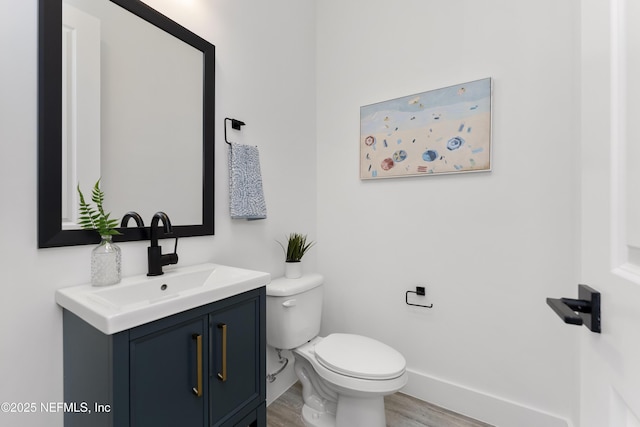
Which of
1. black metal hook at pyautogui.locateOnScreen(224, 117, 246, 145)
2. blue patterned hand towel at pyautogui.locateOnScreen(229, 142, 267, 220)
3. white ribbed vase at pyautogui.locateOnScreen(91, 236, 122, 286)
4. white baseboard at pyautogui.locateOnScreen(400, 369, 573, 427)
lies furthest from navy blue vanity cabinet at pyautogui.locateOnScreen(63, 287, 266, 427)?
white baseboard at pyautogui.locateOnScreen(400, 369, 573, 427)

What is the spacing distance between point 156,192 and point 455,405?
1893 mm

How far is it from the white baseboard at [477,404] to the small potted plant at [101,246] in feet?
5.44

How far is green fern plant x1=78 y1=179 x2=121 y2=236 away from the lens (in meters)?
0.95

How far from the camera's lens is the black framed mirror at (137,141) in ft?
2.87

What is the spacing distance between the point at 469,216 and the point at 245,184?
3.98ft

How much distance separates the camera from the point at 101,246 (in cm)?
95

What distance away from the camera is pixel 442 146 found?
62.9 inches

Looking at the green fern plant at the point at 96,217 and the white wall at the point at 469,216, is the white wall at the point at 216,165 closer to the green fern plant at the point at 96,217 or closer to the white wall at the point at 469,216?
the green fern plant at the point at 96,217

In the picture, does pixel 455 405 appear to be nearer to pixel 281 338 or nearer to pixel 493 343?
pixel 493 343

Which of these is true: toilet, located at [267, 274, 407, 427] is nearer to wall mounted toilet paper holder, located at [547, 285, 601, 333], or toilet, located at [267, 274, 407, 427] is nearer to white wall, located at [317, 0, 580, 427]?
white wall, located at [317, 0, 580, 427]

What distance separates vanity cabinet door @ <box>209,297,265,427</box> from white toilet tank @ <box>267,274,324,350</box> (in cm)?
35

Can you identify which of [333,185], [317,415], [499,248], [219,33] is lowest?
[317,415]

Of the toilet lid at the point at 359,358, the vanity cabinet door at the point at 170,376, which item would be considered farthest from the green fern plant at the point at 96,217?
the toilet lid at the point at 359,358

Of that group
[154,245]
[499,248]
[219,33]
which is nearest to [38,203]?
[154,245]
